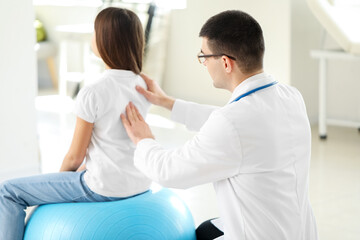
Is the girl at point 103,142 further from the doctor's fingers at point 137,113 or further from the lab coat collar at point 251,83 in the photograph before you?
the lab coat collar at point 251,83

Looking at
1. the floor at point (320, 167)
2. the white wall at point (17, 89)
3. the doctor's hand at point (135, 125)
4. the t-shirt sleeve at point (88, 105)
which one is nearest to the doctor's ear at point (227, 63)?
the doctor's hand at point (135, 125)

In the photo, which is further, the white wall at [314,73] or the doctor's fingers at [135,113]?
the white wall at [314,73]

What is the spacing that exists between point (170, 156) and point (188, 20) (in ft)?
13.6

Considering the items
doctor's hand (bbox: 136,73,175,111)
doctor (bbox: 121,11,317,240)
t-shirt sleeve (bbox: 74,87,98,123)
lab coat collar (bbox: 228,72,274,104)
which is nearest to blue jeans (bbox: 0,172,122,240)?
t-shirt sleeve (bbox: 74,87,98,123)

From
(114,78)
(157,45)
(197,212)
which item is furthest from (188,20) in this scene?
(114,78)

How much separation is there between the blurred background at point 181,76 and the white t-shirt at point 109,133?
40.0 inches

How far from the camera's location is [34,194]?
229 centimetres

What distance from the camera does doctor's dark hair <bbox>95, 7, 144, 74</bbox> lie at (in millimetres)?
2199

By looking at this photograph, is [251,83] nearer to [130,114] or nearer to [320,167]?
[130,114]

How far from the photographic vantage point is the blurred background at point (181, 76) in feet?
12.4

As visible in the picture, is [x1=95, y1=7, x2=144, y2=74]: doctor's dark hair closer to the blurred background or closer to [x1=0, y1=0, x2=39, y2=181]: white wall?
the blurred background

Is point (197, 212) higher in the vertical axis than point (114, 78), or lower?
lower

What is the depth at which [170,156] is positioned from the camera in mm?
1753

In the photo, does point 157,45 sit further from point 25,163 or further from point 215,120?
point 215,120
